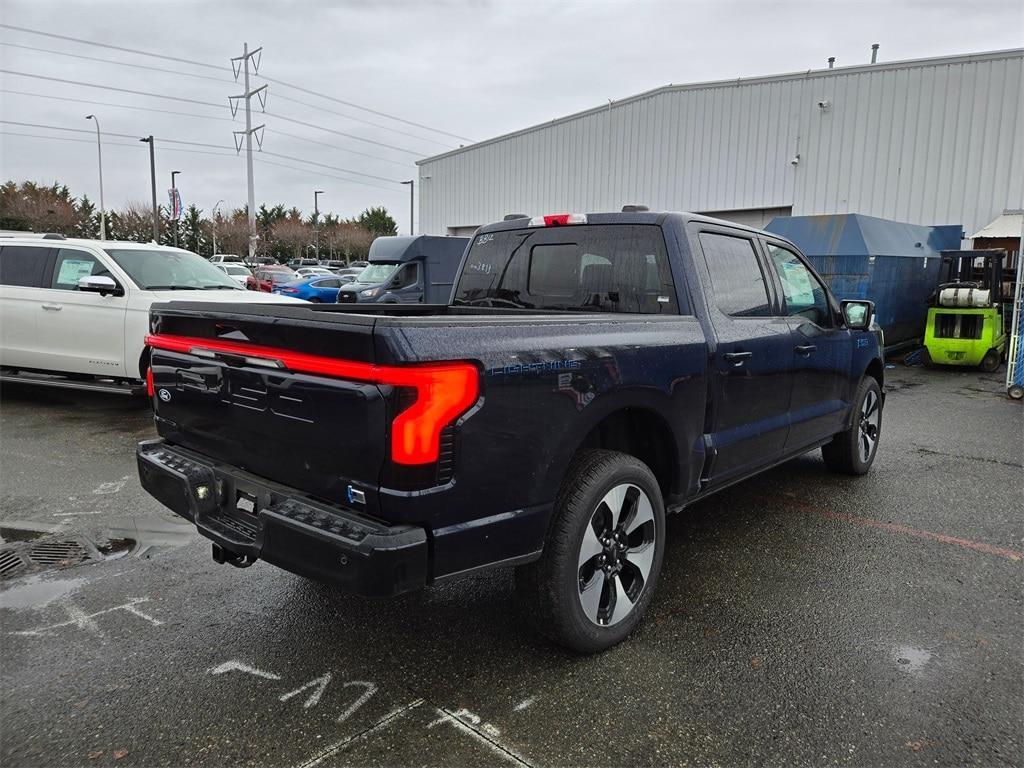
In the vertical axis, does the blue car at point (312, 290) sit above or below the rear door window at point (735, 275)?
below

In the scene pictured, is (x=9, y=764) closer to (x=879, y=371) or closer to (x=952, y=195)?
(x=879, y=371)

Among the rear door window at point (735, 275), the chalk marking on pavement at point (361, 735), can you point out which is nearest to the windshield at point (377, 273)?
the rear door window at point (735, 275)

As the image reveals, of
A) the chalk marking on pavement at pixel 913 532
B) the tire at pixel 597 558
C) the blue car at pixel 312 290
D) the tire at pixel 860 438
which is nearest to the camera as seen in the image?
the tire at pixel 597 558

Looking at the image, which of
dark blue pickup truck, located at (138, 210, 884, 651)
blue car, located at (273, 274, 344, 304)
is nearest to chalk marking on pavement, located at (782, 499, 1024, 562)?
dark blue pickup truck, located at (138, 210, 884, 651)

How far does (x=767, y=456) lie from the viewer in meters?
4.11

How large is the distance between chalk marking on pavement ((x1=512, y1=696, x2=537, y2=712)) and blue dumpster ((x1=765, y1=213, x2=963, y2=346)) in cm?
1233

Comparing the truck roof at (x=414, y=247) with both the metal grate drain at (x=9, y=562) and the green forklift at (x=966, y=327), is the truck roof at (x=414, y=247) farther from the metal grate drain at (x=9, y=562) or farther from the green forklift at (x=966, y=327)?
the metal grate drain at (x=9, y=562)

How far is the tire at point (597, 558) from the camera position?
2703 mm

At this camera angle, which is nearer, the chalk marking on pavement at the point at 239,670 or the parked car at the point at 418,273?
the chalk marking on pavement at the point at 239,670

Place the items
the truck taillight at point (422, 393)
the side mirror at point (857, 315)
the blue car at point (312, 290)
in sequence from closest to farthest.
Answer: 1. the truck taillight at point (422, 393)
2. the side mirror at point (857, 315)
3. the blue car at point (312, 290)

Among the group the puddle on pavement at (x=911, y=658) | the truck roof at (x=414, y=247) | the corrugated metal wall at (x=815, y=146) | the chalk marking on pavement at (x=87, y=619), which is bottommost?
the chalk marking on pavement at (x=87, y=619)

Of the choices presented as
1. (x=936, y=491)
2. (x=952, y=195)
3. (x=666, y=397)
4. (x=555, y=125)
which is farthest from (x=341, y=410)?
(x=555, y=125)

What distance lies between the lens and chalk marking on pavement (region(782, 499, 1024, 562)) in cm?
417

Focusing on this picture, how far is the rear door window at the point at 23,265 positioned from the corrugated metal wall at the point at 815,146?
66.9 ft
